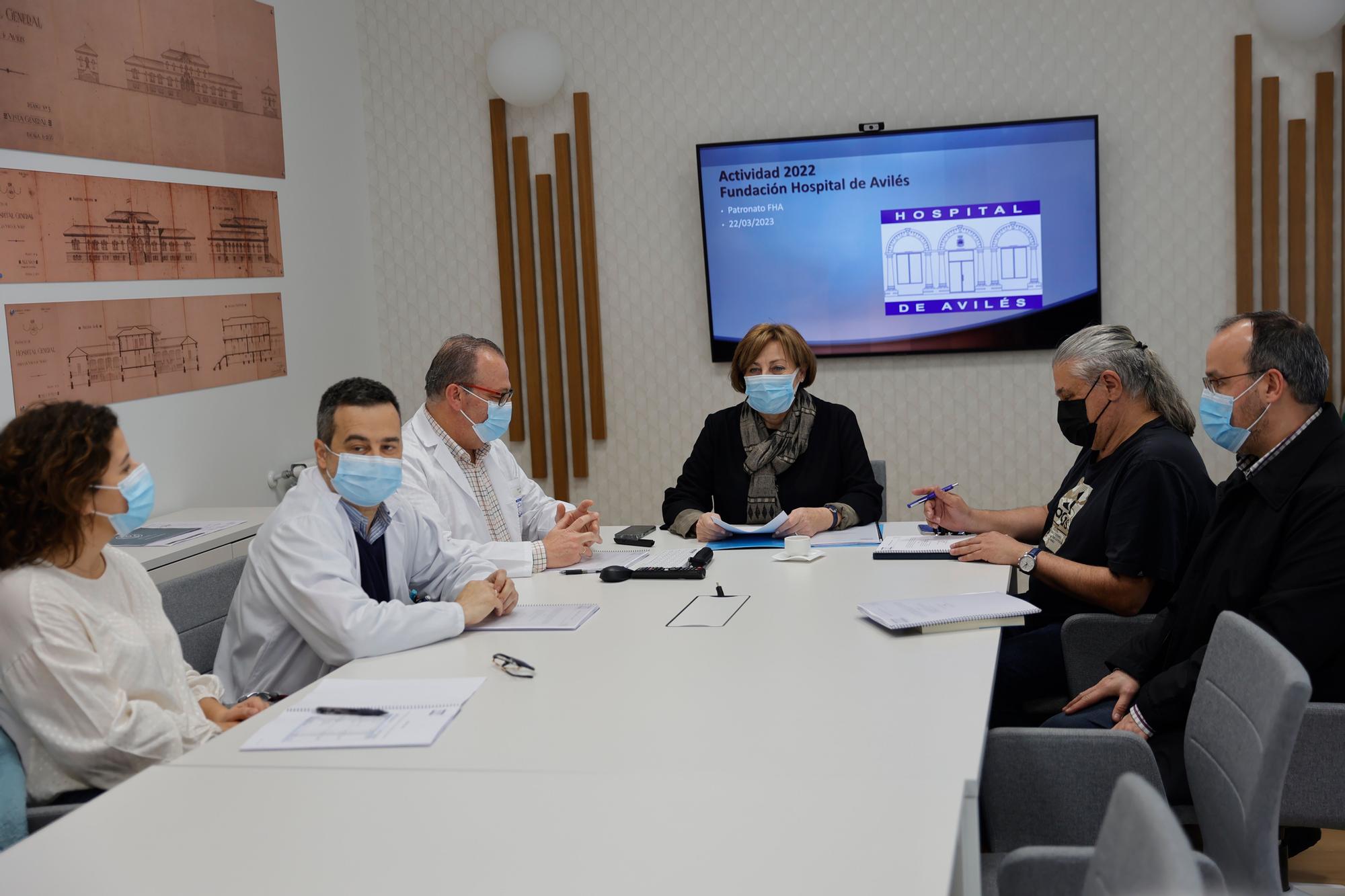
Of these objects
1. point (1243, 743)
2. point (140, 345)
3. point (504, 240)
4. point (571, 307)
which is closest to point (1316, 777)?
point (1243, 743)

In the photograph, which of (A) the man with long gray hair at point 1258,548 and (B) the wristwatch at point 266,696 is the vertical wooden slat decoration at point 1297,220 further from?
(B) the wristwatch at point 266,696

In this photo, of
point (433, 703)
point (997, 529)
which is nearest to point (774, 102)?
point (997, 529)

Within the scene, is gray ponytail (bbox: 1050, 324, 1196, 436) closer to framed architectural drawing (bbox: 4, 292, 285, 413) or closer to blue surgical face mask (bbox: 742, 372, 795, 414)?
blue surgical face mask (bbox: 742, 372, 795, 414)

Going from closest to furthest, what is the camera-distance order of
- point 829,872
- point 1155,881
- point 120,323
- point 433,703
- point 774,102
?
point 1155,881
point 829,872
point 433,703
point 120,323
point 774,102

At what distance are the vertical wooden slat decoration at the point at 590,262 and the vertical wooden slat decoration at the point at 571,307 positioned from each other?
5 cm

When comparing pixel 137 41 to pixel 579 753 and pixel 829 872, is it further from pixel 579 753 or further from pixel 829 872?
pixel 829 872

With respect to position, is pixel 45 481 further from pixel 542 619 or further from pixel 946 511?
pixel 946 511

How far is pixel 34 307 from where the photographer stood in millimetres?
3689

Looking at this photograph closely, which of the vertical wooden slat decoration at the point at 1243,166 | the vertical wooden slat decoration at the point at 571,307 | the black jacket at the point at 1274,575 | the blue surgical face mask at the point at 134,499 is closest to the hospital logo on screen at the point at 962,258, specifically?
the vertical wooden slat decoration at the point at 1243,166

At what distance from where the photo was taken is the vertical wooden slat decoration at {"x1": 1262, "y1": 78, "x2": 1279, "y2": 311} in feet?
15.5

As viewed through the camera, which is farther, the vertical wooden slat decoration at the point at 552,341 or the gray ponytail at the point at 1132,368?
the vertical wooden slat decoration at the point at 552,341

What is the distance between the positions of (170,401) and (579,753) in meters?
3.08

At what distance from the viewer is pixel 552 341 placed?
5633 millimetres

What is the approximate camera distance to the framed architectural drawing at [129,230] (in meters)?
3.65
